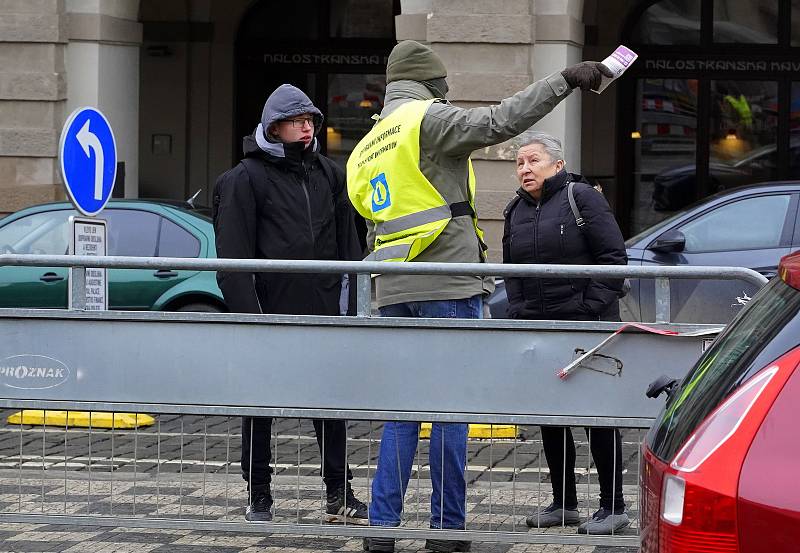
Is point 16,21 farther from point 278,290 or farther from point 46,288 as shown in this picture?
point 278,290

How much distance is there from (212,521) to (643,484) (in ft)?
8.68

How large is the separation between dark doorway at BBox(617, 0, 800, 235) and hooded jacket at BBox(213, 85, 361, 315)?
15.2 m

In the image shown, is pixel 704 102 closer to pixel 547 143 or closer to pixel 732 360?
pixel 547 143

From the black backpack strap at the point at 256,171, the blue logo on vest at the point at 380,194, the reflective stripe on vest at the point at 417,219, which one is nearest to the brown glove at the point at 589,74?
the reflective stripe on vest at the point at 417,219

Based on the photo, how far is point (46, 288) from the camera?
1167 centimetres

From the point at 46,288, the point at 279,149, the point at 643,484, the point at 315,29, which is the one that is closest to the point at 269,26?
the point at 315,29

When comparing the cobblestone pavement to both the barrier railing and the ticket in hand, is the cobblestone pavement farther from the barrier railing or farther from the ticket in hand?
the ticket in hand

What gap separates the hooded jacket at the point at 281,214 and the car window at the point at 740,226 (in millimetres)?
5808

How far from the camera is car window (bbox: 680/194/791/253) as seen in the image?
12.0 metres

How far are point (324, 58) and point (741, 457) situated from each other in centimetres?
1949

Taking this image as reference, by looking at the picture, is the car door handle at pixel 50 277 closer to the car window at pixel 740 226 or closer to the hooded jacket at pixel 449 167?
the car window at pixel 740 226

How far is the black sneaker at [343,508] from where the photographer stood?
6.31 m

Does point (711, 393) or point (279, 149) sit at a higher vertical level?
point (279, 149)

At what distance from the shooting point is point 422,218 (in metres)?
6.15
